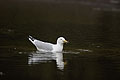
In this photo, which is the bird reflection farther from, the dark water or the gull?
the gull

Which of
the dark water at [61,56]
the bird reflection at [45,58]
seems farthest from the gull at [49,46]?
the dark water at [61,56]

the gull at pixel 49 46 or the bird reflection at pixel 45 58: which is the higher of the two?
the gull at pixel 49 46

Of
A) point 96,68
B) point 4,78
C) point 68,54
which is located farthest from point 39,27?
point 4,78

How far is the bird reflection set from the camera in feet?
69.9

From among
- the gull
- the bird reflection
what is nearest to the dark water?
the bird reflection

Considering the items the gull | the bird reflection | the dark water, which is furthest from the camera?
the gull

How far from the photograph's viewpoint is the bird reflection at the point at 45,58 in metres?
21.3

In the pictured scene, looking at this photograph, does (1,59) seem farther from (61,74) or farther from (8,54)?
(61,74)

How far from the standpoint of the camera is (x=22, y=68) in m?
19.9

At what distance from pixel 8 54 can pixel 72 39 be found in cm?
693

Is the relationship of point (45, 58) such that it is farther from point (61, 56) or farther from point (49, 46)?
point (49, 46)

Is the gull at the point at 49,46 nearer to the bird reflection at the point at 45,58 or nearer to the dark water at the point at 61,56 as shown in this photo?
the bird reflection at the point at 45,58

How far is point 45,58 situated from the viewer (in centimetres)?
2236

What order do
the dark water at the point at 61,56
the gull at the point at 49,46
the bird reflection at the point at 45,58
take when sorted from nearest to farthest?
the dark water at the point at 61,56 → the bird reflection at the point at 45,58 → the gull at the point at 49,46
